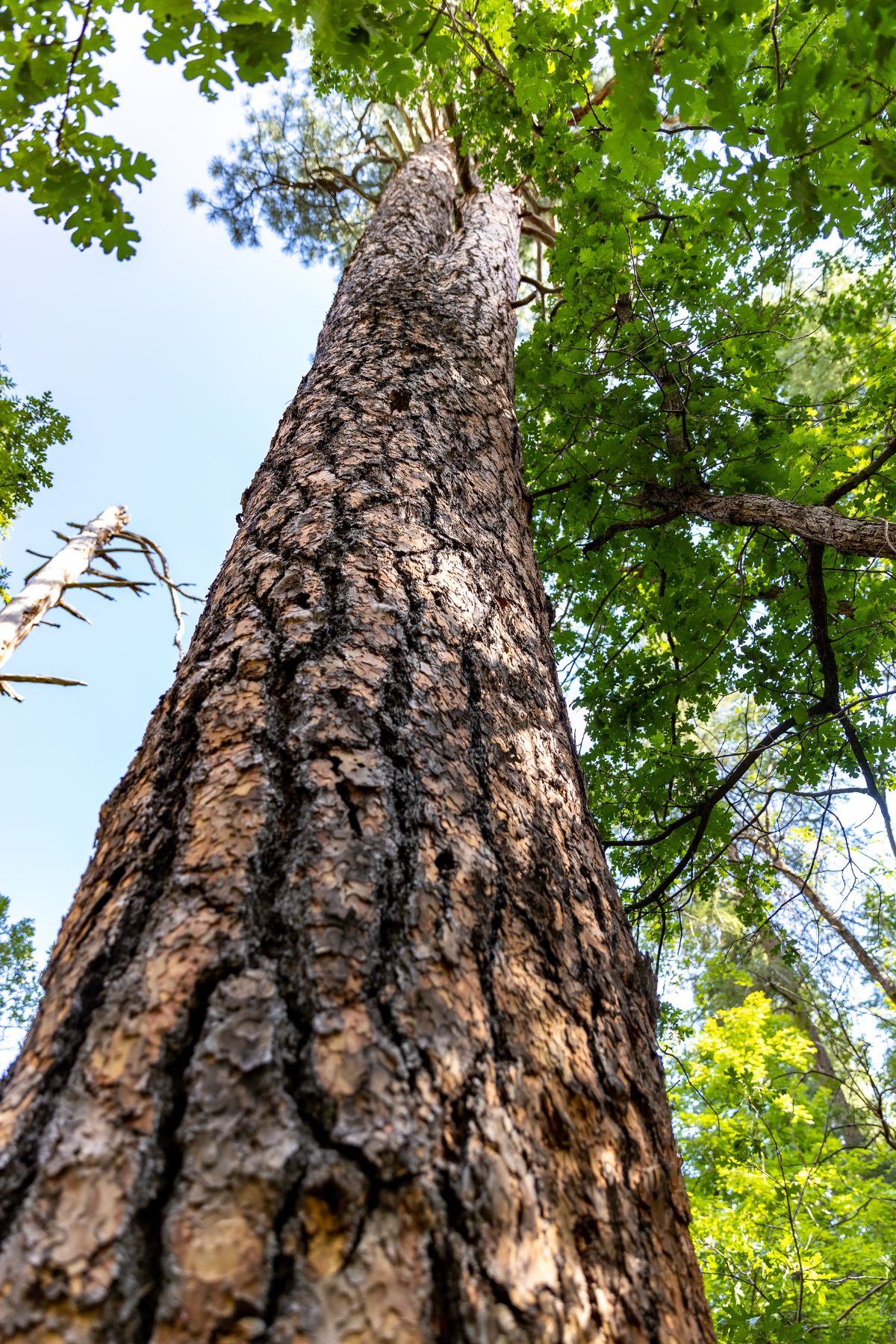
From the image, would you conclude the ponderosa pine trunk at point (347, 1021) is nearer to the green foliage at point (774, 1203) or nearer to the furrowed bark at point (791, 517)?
the furrowed bark at point (791, 517)

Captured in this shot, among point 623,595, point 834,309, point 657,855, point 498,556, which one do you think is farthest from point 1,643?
point 834,309

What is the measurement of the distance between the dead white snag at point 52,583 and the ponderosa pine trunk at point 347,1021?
713cm

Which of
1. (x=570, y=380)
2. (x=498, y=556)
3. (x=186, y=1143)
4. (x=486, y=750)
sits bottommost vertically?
(x=186, y=1143)

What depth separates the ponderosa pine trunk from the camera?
0.61m

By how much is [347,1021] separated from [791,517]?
11.1 feet

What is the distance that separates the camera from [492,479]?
208cm

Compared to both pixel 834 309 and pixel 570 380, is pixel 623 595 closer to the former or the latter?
pixel 570 380

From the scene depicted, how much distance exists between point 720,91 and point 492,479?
3.28ft

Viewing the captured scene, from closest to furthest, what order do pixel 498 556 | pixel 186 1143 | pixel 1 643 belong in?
1. pixel 186 1143
2. pixel 498 556
3. pixel 1 643

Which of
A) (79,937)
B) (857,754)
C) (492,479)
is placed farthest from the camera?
(857,754)

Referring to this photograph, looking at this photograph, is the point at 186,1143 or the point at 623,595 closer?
the point at 186,1143

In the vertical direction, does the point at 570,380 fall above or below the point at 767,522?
above

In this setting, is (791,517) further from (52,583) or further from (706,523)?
(52,583)

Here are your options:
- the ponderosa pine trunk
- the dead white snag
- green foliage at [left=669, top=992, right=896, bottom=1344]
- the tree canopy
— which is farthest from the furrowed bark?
the dead white snag
